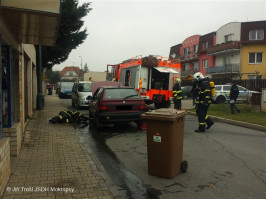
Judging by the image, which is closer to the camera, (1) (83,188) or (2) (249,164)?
(1) (83,188)

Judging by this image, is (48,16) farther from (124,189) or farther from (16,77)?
(124,189)

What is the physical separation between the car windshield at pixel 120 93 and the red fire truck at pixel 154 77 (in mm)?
4427

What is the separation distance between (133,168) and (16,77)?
368 centimetres

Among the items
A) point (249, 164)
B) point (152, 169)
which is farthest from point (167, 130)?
point (249, 164)

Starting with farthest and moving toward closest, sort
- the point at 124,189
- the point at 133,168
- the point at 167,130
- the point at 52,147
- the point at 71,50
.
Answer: the point at 71,50 < the point at 52,147 < the point at 133,168 < the point at 167,130 < the point at 124,189

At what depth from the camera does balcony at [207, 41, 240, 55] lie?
33062mm

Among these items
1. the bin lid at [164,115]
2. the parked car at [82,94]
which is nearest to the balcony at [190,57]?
the parked car at [82,94]

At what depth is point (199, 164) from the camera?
5.57 m

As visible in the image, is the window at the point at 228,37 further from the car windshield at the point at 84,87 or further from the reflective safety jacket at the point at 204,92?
the reflective safety jacket at the point at 204,92

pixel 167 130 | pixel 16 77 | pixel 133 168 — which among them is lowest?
pixel 133 168

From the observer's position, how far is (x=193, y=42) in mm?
44125

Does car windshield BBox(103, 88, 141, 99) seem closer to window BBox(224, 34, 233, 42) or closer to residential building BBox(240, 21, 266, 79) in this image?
residential building BBox(240, 21, 266, 79)

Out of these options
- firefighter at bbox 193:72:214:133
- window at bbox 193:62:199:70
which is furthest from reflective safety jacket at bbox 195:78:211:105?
window at bbox 193:62:199:70

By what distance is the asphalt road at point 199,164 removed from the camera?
423 centimetres
